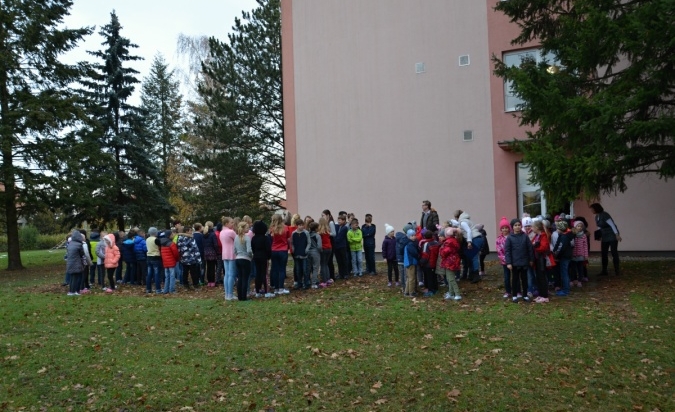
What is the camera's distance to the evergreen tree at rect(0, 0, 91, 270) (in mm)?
24750

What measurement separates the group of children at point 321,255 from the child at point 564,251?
0.02 meters

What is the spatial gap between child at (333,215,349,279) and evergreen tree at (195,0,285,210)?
55.0ft

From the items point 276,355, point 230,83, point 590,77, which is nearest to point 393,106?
point 590,77

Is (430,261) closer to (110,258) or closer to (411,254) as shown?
(411,254)

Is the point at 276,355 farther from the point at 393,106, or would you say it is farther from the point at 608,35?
the point at 393,106

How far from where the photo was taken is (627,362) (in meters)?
8.33

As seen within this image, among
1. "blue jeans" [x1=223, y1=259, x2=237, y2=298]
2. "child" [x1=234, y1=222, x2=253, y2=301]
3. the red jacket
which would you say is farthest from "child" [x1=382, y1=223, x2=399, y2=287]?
the red jacket

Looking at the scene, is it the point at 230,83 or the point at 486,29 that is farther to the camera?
the point at 230,83

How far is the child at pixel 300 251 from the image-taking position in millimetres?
14578

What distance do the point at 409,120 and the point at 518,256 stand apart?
426 inches

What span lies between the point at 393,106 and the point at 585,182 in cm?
1083

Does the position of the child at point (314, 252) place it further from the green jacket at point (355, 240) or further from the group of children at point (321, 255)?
the green jacket at point (355, 240)

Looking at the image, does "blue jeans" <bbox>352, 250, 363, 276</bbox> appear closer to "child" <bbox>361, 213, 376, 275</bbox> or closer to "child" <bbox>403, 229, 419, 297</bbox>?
"child" <bbox>361, 213, 376, 275</bbox>

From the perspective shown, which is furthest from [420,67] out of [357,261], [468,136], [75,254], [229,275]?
[75,254]
